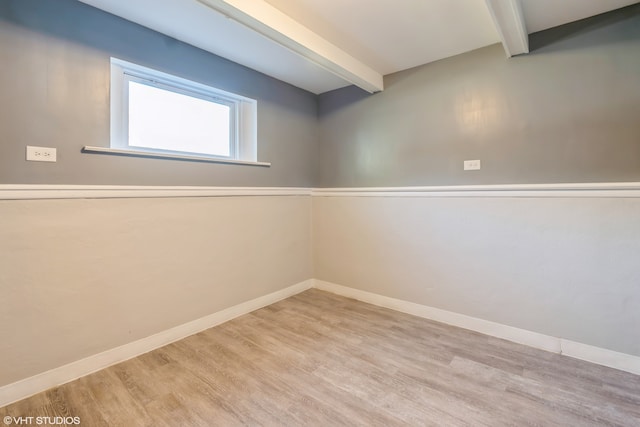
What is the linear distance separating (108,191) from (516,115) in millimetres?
3006

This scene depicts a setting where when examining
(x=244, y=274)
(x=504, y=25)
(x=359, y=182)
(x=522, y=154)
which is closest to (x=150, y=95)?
(x=244, y=274)

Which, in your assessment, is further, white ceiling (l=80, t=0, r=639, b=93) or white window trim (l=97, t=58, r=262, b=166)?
white window trim (l=97, t=58, r=262, b=166)

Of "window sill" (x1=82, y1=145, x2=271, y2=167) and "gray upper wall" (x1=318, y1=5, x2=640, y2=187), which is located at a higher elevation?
"gray upper wall" (x1=318, y1=5, x2=640, y2=187)

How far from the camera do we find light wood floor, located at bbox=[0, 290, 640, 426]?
58.0 inches

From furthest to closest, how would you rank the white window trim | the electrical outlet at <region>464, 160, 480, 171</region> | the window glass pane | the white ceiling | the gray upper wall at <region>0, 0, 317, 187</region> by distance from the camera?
the electrical outlet at <region>464, 160, 480, 171</region> < the window glass pane < the white window trim < the white ceiling < the gray upper wall at <region>0, 0, 317, 187</region>

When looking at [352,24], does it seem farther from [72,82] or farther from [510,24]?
[72,82]

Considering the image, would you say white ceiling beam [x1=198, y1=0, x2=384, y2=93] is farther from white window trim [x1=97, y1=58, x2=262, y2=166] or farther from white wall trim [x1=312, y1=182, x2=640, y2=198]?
white wall trim [x1=312, y1=182, x2=640, y2=198]

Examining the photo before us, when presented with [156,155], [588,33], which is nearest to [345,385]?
[156,155]

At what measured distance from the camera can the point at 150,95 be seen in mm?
2240

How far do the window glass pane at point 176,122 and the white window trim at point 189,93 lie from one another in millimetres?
53

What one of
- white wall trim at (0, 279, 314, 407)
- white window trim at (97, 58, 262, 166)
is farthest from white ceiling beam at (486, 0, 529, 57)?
white wall trim at (0, 279, 314, 407)

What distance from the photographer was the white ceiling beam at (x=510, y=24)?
66.1 inches

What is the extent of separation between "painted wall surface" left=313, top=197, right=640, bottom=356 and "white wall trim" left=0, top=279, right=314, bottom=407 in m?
1.34

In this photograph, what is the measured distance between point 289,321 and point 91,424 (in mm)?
1445
